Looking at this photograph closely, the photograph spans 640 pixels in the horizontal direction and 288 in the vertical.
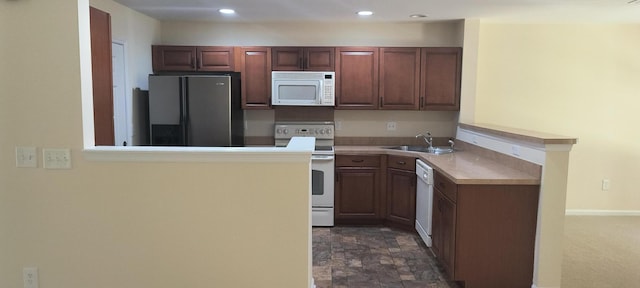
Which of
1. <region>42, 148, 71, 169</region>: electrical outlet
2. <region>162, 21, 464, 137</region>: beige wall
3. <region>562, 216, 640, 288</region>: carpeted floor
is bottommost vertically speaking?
<region>562, 216, 640, 288</region>: carpeted floor

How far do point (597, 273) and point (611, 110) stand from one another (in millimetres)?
2448

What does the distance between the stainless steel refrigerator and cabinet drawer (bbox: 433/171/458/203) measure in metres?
2.14

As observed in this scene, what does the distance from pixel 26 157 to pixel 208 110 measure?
221cm

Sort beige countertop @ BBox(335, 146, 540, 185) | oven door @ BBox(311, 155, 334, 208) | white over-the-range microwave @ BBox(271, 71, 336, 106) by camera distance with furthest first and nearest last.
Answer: white over-the-range microwave @ BBox(271, 71, 336, 106) → oven door @ BBox(311, 155, 334, 208) → beige countertop @ BBox(335, 146, 540, 185)

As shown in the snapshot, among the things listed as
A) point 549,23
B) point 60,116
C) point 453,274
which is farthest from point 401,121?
point 60,116

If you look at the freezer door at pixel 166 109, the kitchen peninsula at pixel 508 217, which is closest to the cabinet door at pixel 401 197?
the kitchen peninsula at pixel 508 217

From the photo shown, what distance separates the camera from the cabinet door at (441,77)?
4.73 metres

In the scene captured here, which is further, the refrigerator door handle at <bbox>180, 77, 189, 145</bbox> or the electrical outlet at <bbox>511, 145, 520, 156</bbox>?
the refrigerator door handle at <bbox>180, 77, 189, 145</bbox>

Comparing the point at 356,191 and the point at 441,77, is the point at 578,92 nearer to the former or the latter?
the point at 441,77

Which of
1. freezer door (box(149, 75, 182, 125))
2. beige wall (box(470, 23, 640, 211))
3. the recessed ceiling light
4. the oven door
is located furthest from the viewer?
beige wall (box(470, 23, 640, 211))

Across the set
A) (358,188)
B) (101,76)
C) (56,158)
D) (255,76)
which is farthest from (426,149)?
(56,158)

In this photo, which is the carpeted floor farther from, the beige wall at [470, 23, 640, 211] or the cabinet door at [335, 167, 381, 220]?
the cabinet door at [335, 167, 381, 220]

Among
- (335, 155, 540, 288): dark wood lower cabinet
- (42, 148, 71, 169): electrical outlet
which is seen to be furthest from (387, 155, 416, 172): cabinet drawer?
(42, 148, 71, 169): electrical outlet

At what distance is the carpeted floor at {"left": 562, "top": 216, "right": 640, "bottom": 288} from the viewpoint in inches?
130
